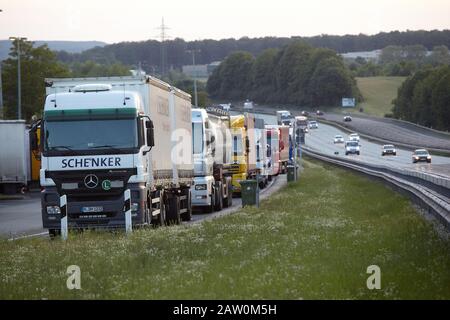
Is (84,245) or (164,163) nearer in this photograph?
(84,245)

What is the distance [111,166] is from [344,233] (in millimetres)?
6155

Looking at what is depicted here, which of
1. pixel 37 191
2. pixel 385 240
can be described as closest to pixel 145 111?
pixel 385 240

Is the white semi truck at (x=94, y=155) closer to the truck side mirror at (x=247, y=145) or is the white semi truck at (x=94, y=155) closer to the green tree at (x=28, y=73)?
the truck side mirror at (x=247, y=145)

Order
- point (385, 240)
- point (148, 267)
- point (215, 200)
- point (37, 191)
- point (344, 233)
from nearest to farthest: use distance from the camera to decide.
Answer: point (148, 267), point (385, 240), point (344, 233), point (215, 200), point (37, 191)

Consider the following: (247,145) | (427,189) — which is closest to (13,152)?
(247,145)

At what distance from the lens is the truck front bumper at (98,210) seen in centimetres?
2466

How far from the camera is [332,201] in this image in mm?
36344

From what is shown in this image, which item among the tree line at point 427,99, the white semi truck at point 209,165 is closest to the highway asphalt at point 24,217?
the white semi truck at point 209,165

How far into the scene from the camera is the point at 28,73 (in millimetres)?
90938

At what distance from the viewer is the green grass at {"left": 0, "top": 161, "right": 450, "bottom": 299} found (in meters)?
12.5

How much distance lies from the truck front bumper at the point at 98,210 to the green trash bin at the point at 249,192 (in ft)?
42.7

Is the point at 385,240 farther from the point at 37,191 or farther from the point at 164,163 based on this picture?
the point at 37,191

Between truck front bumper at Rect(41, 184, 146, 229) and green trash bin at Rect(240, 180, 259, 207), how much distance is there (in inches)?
512

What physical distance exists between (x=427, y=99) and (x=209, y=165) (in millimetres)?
132891
